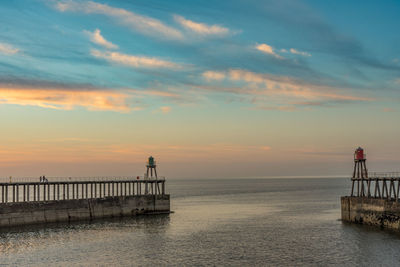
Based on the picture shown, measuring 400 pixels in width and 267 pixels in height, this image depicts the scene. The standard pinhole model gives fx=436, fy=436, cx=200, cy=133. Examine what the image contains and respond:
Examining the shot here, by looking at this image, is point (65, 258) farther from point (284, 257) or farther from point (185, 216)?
point (185, 216)

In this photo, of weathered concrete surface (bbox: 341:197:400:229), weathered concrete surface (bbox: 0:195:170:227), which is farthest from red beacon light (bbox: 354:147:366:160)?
weathered concrete surface (bbox: 0:195:170:227)

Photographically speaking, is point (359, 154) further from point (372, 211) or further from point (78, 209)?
point (78, 209)

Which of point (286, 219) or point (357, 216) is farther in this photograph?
point (286, 219)

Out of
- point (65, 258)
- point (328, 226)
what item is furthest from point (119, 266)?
point (328, 226)

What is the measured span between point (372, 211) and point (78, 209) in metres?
54.4

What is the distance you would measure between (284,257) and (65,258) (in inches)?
1020

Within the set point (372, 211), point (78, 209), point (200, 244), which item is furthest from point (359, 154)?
point (78, 209)

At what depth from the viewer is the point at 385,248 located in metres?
54.4

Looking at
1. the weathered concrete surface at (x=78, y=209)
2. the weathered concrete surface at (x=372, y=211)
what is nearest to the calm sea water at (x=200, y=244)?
the weathered concrete surface at (x=372, y=211)

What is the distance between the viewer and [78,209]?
8619cm

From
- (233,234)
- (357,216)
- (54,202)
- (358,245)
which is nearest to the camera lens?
(358,245)

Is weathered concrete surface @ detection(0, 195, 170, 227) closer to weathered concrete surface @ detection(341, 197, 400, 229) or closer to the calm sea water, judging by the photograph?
the calm sea water

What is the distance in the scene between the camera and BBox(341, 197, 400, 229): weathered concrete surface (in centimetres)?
6556

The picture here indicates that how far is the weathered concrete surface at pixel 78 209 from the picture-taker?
7575cm
